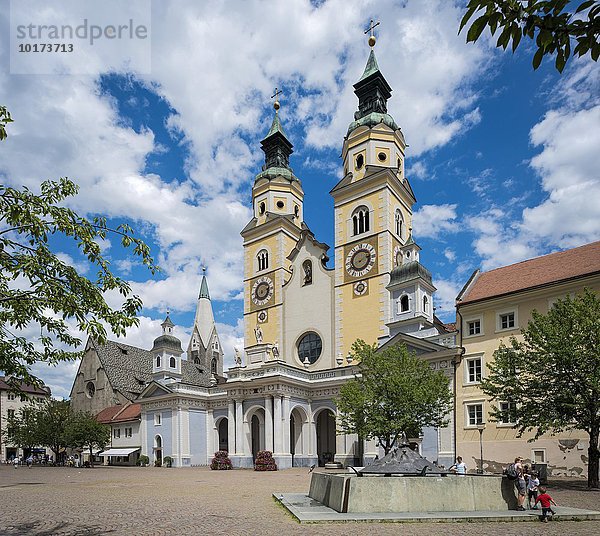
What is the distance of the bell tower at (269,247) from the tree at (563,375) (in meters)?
28.9

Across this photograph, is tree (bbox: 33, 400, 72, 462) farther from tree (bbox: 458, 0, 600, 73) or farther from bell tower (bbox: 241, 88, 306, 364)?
tree (bbox: 458, 0, 600, 73)

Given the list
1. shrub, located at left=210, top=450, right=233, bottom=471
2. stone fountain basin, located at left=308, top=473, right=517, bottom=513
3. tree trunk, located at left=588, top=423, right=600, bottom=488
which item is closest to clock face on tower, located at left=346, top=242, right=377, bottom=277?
shrub, located at left=210, top=450, right=233, bottom=471

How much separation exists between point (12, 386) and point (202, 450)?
46.0 metres

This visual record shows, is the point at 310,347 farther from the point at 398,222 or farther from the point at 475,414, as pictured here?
the point at 475,414

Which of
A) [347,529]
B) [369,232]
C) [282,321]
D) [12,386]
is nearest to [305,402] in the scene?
[282,321]

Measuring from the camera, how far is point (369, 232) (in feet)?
163

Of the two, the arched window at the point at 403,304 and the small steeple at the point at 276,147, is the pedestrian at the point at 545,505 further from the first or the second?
the small steeple at the point at 276,147

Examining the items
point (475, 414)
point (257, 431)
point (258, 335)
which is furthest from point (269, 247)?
point (475, 414)

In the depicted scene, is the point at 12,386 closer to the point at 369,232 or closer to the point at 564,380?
the point at 564,380

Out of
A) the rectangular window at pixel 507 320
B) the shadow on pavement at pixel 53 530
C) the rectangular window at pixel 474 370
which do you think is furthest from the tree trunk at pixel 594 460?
the shadow on pavement at pixel 53 530

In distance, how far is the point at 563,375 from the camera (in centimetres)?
2402

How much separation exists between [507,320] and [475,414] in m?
6.53

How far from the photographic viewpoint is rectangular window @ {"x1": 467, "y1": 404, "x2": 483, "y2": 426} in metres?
34.2

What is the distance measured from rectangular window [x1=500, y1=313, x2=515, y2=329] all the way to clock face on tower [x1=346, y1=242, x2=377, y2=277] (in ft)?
52.1
